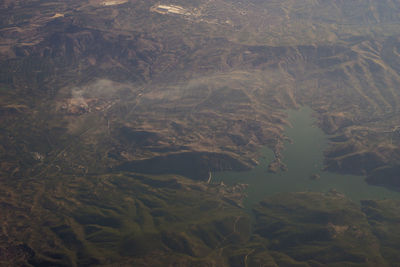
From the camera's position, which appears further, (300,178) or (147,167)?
(147,167)

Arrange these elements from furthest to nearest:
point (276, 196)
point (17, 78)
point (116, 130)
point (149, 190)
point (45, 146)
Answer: point (17, 78)
point (116, 130)
point (45, 146)
point (149, 190)
point (276, 196)

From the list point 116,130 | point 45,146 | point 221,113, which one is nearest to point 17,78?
point 45,146

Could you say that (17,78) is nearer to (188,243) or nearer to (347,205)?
(188,243)

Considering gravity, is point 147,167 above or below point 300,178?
below

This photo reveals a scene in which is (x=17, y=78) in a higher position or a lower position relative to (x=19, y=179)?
higher

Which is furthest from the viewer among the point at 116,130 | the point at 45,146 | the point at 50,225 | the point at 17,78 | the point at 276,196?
the point at 17,78

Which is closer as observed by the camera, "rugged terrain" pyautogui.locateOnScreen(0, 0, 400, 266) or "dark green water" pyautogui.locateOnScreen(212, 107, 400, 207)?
"rugged terrain" pyautogui.locateOnScreen(0, 0, 400, 266)

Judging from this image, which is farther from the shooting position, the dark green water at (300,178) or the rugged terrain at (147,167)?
the dark green water at (300,178)

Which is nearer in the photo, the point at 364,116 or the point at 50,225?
the point at 50,225
